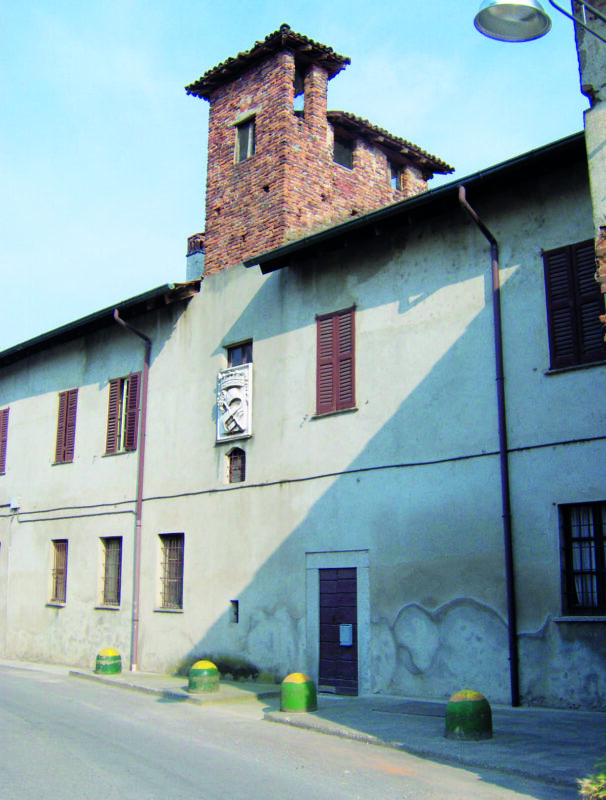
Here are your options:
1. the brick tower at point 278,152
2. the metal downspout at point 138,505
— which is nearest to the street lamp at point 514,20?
the brick tower at point 278,152

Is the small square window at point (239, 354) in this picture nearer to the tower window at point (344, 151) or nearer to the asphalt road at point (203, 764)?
the tower window at point (344, 151)

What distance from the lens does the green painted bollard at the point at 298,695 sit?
10477 millimetres

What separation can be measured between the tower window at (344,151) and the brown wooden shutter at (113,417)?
670cm

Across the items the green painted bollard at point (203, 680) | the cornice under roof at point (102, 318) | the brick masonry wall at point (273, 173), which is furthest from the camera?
the cornice under roof at point (102, 318)

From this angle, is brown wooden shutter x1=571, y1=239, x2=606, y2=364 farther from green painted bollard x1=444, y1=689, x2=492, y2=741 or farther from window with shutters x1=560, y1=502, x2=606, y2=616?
green painted bollard x1=444, y1=689, x2=492, y2=741

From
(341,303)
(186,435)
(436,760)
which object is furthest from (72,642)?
(436,760)

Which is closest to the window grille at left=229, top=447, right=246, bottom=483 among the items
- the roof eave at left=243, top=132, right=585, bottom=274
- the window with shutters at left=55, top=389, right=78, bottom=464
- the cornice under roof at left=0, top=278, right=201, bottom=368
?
the roof eave at left=243, top=132, right=585, bottom=274

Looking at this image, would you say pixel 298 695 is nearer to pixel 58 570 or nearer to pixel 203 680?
pixel 203 680

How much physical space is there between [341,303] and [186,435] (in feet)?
14.3

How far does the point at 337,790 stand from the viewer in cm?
658

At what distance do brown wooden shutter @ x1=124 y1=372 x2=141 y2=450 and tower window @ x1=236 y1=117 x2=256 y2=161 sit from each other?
4.95 meters

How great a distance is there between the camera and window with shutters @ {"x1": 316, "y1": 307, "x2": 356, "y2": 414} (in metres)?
13.1

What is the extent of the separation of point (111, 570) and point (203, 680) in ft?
19.0

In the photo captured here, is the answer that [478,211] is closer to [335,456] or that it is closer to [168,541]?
[335,456]
